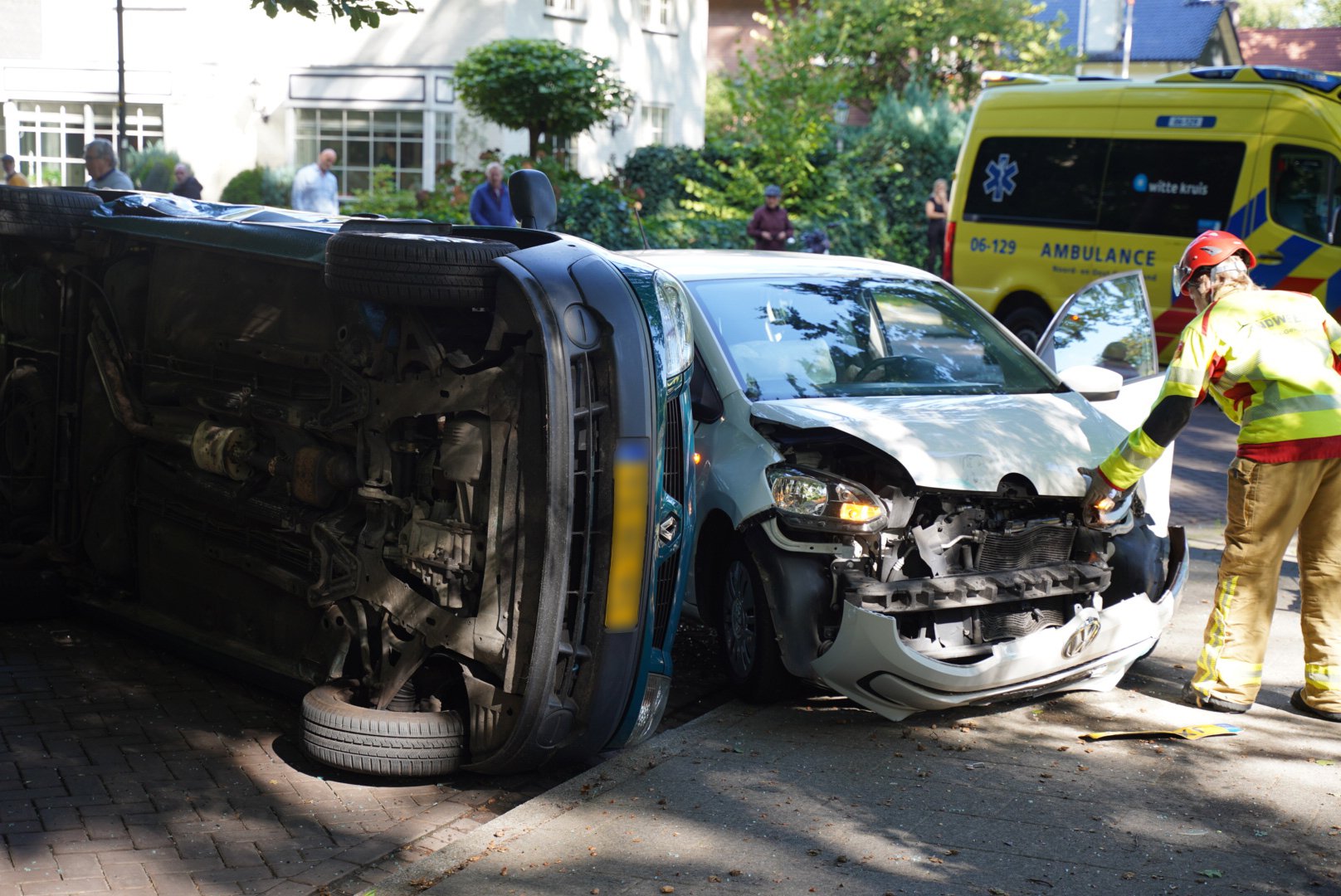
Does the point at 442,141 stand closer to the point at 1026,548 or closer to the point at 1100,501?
the point at 1026,548

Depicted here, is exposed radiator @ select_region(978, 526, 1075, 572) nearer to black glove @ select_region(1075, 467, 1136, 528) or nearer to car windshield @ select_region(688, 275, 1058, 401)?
black glove @ select_region(1075, 467, 1136, 528)

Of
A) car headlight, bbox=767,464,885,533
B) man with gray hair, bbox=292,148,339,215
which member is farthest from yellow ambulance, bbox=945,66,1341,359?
car headlight, bbox=767,464,885,533

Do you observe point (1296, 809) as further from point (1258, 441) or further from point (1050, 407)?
point (1050, 407)

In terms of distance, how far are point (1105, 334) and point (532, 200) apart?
2.91 metres

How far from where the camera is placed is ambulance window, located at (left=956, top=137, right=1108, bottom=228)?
15.3 meters

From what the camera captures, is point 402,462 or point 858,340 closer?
point 402,462

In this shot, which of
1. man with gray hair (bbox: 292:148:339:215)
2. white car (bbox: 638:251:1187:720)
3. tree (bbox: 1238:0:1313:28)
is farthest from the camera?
tree (bbox: 1238:0:1313:28)

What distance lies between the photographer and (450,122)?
2570 centimetres

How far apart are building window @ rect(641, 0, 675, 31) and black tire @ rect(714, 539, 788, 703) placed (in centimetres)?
2507

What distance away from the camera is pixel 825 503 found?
525 centimetres

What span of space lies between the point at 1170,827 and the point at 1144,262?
37.2ft

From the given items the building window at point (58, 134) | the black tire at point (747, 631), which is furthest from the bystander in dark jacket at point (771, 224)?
the building window at point (58, 134)

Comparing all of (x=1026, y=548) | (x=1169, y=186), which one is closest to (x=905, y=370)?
(x=1026, y=548)

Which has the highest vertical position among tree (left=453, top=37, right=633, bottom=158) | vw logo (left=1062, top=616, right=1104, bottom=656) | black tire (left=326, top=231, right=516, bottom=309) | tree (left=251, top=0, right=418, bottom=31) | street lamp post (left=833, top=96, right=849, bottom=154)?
street lamp post (left=833, top=96, right=849, bottom=154)
